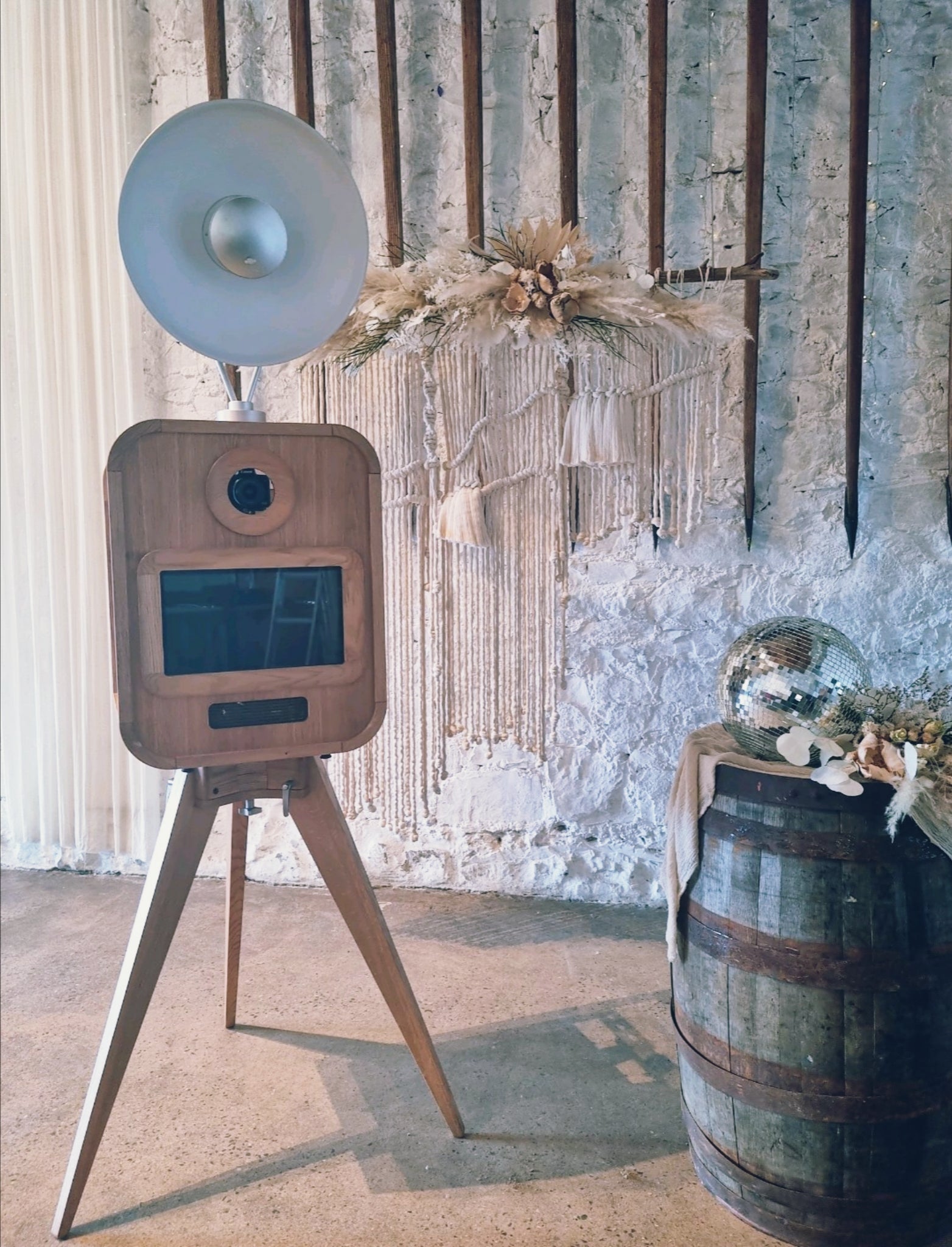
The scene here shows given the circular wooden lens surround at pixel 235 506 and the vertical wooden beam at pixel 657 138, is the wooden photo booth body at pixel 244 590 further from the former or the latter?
the vertical wooden beam at pixel 657 138

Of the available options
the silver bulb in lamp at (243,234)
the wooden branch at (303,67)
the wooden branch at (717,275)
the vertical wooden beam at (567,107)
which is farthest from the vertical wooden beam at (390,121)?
the silver bulb in lamp at (243,234)

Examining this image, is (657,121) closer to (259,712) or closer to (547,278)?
(547,278)

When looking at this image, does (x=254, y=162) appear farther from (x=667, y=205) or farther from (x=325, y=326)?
(x=667, y=205)

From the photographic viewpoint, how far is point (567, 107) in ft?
6.82

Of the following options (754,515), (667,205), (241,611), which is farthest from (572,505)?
(241,611)

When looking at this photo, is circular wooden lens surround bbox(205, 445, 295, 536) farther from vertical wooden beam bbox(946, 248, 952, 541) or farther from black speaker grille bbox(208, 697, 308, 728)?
vertical wooden beam bbox(946, 248, 952, 541)

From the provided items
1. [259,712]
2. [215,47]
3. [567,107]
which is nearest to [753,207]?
[567,107]

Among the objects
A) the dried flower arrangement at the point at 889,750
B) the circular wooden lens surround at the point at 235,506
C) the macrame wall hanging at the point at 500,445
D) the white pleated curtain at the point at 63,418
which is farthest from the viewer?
the white pleated curtain at the point at 63,418

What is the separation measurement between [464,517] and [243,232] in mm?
846

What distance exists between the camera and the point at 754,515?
7.63ft

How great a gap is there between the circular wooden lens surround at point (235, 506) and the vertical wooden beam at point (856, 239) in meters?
1.38

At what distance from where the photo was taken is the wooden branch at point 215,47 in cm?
219

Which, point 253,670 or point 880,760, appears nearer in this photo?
point 880,760

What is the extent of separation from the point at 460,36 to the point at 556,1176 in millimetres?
2532
